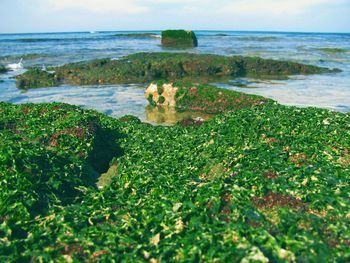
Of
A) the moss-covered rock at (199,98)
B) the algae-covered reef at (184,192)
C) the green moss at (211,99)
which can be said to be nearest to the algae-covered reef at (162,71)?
the moss-covered rock at (199,98)

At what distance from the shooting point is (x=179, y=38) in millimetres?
62781

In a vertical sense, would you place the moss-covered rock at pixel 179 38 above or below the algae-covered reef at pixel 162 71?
above

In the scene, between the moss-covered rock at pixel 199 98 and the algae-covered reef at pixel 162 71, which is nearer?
the moss-covered rock at pixel 199 98

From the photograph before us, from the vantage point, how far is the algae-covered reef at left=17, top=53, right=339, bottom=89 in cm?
2995

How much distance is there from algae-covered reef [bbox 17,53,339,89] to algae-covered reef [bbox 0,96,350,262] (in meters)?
17.0

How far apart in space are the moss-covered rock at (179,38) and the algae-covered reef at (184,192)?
51481 mm

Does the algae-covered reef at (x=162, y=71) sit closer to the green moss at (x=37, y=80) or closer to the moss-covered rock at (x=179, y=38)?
the green moss at (x=37, y=80)

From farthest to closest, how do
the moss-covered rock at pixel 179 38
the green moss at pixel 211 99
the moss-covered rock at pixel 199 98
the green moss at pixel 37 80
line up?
the moss-covered rock at pixel 179 38 → the green moss at pixel 37 80 → the moss-covered rock at pixel 199 98 → the green moss at pixel 211 99

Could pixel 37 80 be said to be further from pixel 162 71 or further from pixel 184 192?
pixel 184 192

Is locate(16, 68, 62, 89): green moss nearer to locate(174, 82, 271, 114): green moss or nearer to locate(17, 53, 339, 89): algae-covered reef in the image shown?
locate(17, 53, 339, 89): algae-covered reef

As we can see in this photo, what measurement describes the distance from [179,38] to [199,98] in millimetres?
44616

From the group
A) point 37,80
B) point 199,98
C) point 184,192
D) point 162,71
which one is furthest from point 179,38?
point 184,192

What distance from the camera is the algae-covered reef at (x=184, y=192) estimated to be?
5902 mm

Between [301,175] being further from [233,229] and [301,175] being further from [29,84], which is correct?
[29,84]
